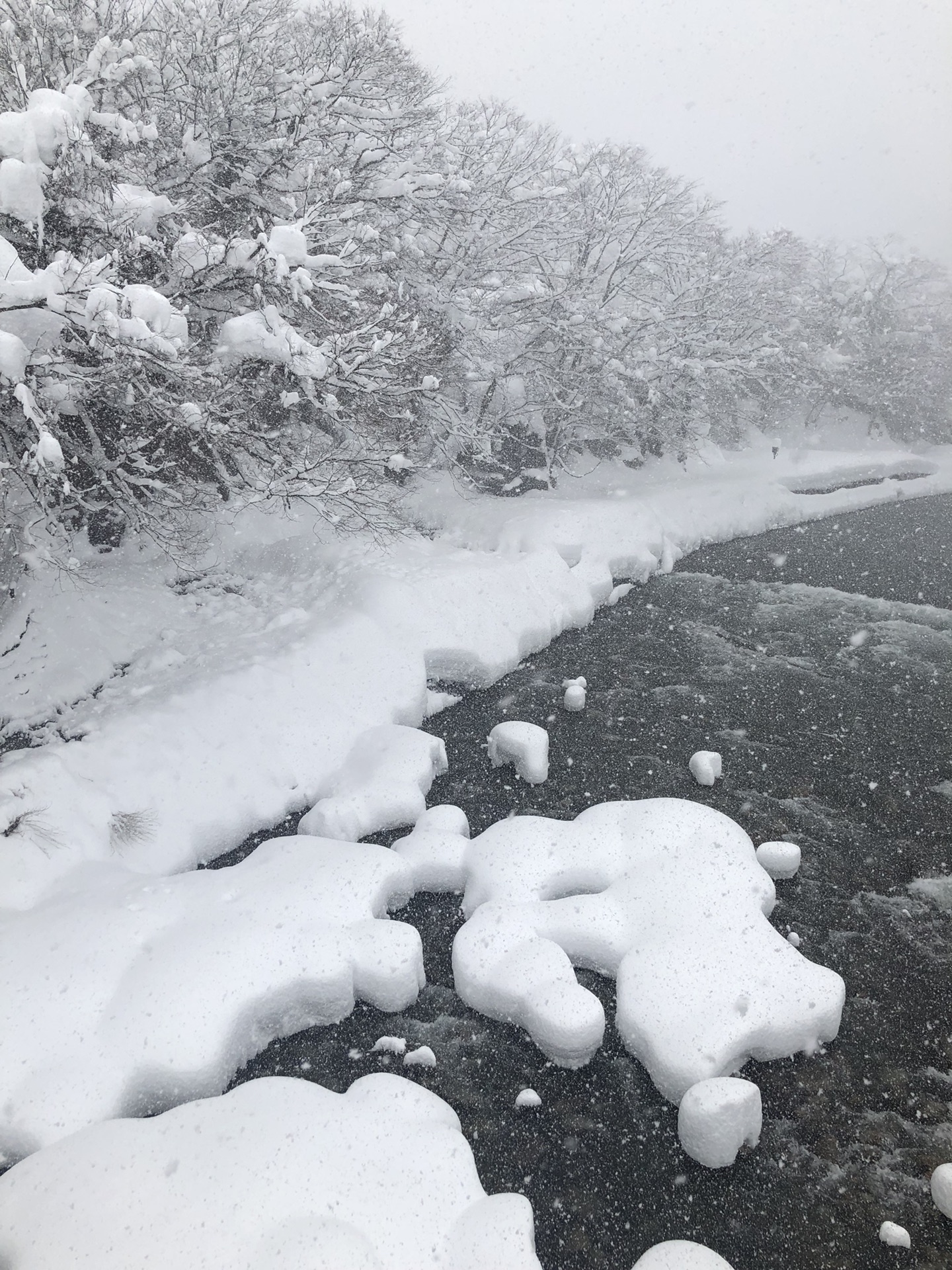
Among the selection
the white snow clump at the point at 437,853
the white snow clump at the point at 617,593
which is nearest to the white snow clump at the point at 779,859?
the white snow clump at the point at 437,853

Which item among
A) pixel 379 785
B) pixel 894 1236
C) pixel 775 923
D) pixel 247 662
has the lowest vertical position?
pixel 775 923

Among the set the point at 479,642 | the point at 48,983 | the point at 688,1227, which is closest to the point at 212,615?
the point at 479,642

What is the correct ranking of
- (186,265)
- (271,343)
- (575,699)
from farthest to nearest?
(575,699), (186,265), (271,343)

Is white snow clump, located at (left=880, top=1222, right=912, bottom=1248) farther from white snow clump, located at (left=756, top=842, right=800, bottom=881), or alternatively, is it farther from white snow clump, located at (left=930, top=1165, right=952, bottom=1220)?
white snow clump, located at (left=756, top=842, right=800, bottom=881)

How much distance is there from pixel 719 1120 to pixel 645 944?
1.29m

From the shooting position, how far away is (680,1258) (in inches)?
125

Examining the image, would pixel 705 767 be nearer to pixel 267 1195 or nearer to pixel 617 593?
pixel 267 1195

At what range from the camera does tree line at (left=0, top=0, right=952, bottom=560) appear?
505cm

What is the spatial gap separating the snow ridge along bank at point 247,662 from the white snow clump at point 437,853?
1.41 metres

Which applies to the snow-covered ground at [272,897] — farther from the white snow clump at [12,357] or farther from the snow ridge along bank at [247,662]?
the white snow clump at [12,357]

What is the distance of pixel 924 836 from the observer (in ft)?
20.6

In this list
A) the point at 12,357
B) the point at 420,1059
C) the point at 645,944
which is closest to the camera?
the point at 12,357

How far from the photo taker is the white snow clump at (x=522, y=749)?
6.97 meters

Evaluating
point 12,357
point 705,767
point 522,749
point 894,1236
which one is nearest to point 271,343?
point 12,357
